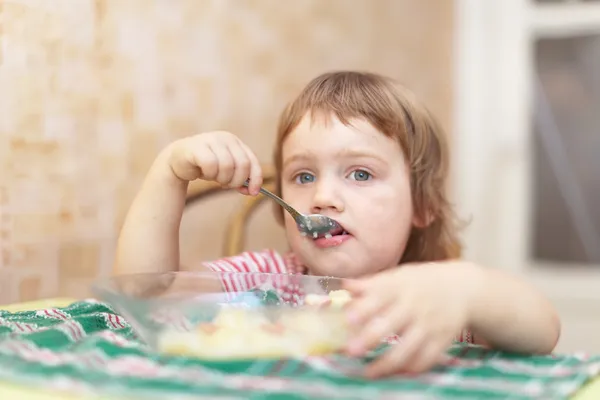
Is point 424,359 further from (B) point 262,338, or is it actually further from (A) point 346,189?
(A) point 346,189

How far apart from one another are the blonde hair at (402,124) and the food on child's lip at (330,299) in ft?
1.18

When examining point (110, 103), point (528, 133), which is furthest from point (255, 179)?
point (528, 133)

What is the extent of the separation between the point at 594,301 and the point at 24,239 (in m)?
1.80

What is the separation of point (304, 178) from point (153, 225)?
0.23m

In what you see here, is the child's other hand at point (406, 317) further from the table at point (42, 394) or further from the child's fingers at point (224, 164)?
the child's fingers at point (224, 164)

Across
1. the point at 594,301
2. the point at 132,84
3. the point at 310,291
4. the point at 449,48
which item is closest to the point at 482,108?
the point at 449,48

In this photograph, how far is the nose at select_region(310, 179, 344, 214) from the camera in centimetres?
99

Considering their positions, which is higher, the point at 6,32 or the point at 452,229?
the point at 6,32

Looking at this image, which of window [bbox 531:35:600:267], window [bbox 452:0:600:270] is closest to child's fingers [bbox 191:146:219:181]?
window [bbox 452:0:600:270]

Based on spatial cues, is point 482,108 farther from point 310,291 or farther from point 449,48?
point 310,291

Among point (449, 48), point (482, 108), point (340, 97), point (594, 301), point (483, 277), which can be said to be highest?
point (449, 48)

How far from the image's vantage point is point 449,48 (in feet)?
7.98

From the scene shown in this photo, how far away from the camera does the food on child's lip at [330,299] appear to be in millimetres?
657

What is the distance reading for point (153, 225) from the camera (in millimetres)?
1019
